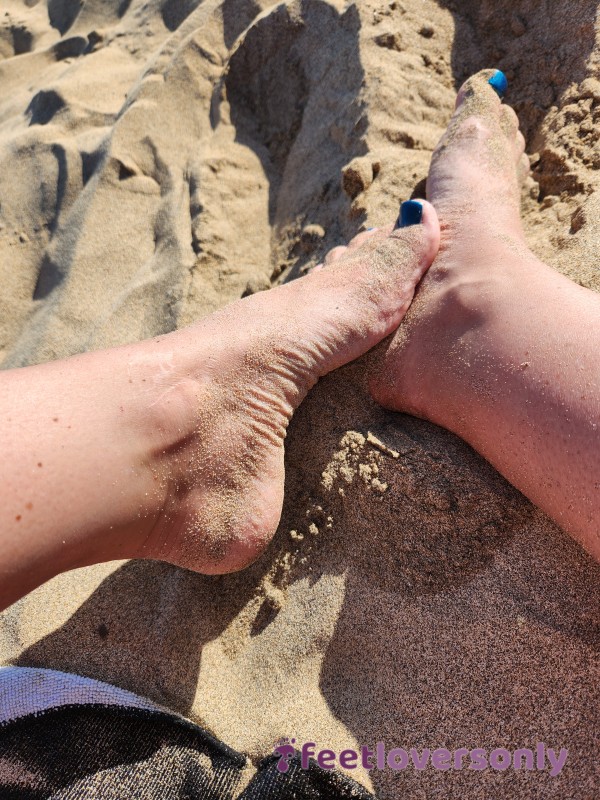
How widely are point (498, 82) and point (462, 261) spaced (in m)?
0.71

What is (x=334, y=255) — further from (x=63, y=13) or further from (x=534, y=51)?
(x=63, y=13)

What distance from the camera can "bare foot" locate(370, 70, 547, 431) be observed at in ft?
4.12

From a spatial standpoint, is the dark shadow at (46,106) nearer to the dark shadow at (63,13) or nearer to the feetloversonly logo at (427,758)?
the dark shadow at (63,13)

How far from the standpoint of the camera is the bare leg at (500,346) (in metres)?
1.03

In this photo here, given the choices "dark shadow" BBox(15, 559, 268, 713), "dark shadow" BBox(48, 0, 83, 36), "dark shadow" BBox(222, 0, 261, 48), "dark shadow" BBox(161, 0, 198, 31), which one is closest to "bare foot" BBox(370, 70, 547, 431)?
"dark shadow" BBox(15, 559, 268, 713)

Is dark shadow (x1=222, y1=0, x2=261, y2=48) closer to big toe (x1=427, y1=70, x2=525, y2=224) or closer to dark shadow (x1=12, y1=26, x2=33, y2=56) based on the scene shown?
big toe (x1=427, y1=70, x2=525, y2=224)

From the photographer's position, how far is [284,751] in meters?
1.07

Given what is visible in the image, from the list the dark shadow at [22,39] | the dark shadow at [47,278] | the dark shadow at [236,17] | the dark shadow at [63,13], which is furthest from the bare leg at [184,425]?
the dark shadow at [22,39]

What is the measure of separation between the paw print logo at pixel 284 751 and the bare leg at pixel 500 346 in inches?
26.8

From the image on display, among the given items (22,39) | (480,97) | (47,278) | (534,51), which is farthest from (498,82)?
(22,39)

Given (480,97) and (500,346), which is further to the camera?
(480,97)

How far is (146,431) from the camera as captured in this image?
109 centimetres

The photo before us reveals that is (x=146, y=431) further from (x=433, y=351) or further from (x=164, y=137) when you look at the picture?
(x=164, y=137)

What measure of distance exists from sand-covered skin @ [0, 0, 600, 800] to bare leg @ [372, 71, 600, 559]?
3.5 inches
